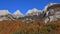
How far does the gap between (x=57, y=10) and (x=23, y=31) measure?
120 ft

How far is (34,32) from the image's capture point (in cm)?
1396

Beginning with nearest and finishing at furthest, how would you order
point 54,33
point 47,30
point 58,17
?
point 54,33
point 47,30
point 58,17

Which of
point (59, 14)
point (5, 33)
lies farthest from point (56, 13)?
point (5, 33)

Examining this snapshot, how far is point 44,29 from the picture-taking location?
1518 cm

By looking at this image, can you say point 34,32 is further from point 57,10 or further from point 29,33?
point 57,10

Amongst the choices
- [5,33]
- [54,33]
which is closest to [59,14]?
[5,33]

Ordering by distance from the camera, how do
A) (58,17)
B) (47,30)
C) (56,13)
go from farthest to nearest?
(56,13) < (58,17) < (47,30)

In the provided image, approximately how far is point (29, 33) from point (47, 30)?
1.54 m

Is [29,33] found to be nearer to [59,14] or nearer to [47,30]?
[47,30]

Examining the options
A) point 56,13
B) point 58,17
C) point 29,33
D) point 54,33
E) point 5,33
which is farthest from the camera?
point 56,13

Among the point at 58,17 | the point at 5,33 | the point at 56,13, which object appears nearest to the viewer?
the point at 5,33

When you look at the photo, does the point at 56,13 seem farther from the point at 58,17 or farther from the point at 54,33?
the point at 54,33

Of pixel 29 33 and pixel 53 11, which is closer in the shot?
pixel 29 33

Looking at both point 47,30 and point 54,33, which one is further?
point 47,30
